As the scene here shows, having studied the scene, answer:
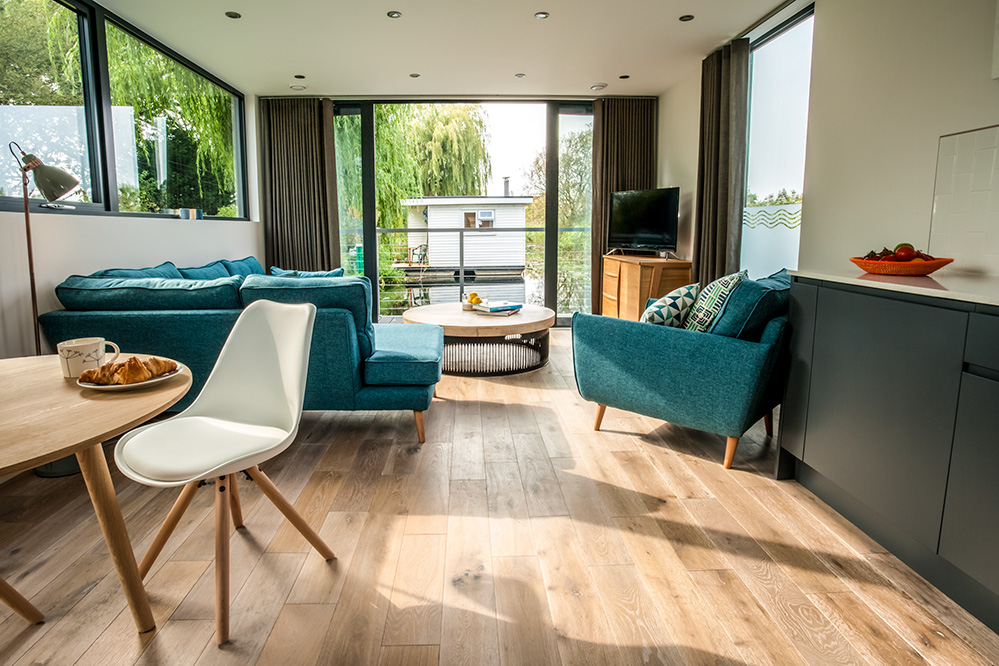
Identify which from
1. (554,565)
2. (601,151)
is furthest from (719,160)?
(554,565)

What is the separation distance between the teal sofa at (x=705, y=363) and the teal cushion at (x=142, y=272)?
2460 mm

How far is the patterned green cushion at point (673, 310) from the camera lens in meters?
2.79

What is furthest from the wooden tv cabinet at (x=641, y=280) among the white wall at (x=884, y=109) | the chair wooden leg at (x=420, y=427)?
the chair wooden leg at (x=420, y=427)

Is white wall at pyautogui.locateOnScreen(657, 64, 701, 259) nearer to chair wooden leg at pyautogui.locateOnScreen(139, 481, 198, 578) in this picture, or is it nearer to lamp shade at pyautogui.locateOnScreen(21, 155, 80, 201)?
Result: lamp shade at pyautogui.locateOnScreen(21, 155, 80, 201)

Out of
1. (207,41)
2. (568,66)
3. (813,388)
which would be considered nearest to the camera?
(813,388)

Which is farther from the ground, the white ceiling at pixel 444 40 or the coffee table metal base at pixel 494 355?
the white ceiling at pixel 444 40

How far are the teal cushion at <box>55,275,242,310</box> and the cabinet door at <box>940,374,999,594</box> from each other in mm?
2791

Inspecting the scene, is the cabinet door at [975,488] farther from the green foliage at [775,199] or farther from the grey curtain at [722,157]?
the grey curtain at [722,157]

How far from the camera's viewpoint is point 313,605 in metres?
1.63

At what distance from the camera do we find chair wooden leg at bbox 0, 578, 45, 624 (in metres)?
1.50

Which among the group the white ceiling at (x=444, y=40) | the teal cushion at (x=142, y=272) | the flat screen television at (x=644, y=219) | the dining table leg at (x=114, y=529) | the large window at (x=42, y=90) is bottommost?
the dining table leg at (x=114, y=529)

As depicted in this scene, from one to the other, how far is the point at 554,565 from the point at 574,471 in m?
0.76

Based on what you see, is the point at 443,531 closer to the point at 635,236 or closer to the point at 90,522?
the point at 90,522

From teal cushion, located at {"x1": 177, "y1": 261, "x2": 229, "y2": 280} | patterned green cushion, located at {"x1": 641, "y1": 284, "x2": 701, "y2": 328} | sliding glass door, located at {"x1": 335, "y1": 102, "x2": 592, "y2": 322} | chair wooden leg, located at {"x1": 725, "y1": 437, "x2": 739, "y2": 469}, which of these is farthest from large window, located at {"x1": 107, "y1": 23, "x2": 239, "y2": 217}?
chair wooden leg, located at {"x1": 725, "y1": 437, "x2": 739, "y2": 469}
